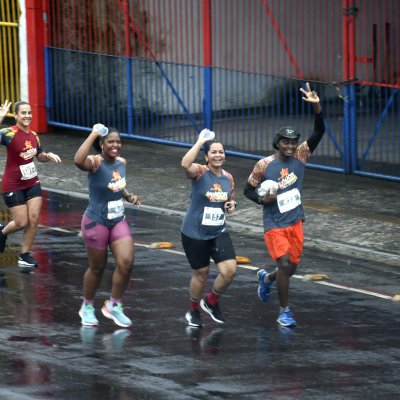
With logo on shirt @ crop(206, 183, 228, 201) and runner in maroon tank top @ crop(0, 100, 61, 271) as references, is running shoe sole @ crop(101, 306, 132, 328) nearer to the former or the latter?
logo on shirt @ crop(206, 183, 228, 201)

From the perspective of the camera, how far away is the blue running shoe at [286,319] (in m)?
11.6

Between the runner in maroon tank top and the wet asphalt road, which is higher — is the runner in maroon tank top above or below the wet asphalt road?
above

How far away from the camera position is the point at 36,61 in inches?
923

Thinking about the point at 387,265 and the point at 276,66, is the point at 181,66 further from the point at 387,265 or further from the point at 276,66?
the point at 387,265

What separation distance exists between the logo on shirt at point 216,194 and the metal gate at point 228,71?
25.7 feet

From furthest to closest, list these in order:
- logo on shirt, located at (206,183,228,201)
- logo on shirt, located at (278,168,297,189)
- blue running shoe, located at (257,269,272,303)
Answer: blue running shoe, located at (257,269,272,303) → logo on shirt, located at (278,168,297,189) → logo on shirt, located at (206,183,228,201)

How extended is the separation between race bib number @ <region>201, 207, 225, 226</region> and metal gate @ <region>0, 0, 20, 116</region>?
12.9 m

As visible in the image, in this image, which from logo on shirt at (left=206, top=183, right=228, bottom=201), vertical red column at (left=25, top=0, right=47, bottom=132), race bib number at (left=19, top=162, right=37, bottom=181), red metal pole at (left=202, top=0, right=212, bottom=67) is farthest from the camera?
vertical red column at (left=25, top=0, right=47, bottom=132)

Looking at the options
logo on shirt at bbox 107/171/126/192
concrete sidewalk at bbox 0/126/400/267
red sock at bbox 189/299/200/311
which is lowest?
concrete sidewalk at bbox 0/126/400/267

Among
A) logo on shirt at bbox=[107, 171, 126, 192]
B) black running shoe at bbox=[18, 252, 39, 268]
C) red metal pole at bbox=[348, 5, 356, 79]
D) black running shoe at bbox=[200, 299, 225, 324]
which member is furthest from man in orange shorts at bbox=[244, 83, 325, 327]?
red metal pole at bbox=[348, 5, 356, 79]

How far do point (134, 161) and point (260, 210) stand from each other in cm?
450

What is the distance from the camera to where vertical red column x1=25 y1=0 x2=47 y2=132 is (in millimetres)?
23250

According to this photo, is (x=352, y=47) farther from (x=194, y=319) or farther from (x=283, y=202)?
(x=194, y=319)

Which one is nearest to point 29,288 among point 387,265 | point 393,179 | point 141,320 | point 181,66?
point 141,320
